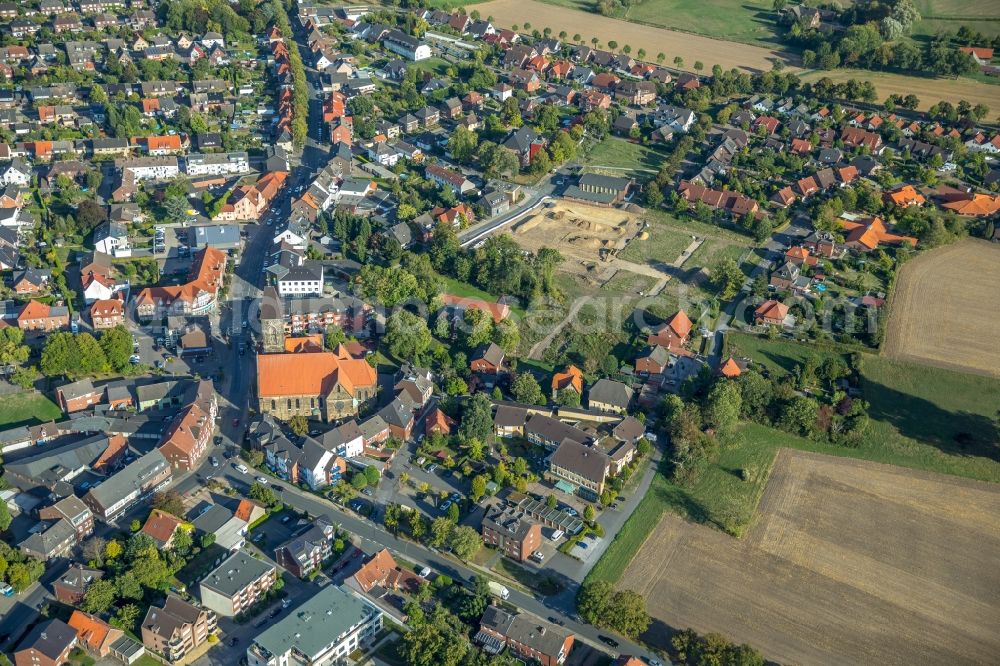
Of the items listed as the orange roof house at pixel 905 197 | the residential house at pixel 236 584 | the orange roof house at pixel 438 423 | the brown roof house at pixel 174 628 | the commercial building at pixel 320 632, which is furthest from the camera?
the orange roof house at pixel 905 197

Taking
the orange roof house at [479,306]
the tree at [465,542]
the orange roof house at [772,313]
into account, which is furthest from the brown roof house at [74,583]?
the orange roof house at [772,313]

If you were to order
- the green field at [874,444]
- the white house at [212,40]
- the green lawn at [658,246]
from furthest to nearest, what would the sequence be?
the white house at [212,40] → the green lawn at [658,246] → the green field at [874,444]

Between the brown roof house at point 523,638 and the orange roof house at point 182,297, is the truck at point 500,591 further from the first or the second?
the orange roof house at point 182,297

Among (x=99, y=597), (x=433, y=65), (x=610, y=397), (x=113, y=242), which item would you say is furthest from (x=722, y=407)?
(x=433, y=65)

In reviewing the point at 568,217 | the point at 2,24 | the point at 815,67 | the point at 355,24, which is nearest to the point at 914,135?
the point at 815,67

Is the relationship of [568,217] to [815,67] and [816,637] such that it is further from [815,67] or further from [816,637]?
[815,67]

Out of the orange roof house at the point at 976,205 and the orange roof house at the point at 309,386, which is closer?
the orange roof house at the point at 309,386

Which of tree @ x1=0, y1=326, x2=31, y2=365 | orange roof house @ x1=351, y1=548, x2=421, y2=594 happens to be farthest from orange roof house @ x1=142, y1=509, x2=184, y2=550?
tree @ x1=0, y1=326, x2=31, y2=365
